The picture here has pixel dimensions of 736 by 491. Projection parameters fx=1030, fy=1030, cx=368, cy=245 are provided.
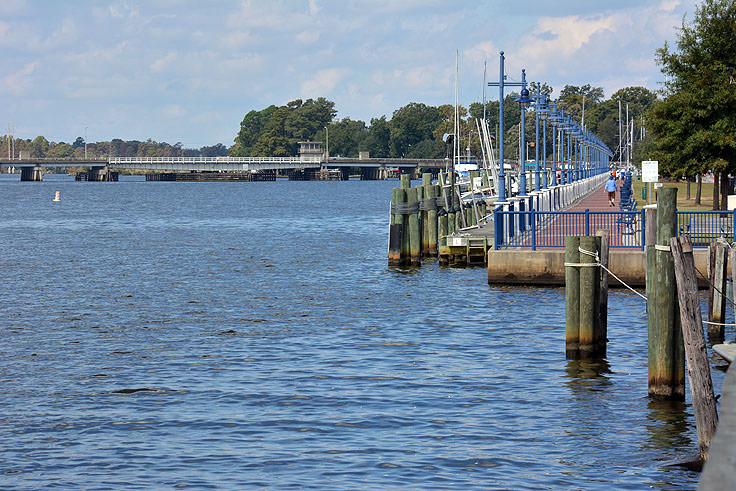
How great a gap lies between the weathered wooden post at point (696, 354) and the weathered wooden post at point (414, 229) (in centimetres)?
2261

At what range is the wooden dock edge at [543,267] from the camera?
1059 inches

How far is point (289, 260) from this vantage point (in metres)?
44.4

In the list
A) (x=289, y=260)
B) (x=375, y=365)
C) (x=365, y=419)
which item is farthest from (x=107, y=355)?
(x=289, y=260)

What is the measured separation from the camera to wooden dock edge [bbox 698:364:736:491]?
589 cm

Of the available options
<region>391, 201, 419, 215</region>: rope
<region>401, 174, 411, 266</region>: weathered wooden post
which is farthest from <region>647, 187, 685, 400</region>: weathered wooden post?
<region>401, 174, 411, 266</region>: weathered wooden post

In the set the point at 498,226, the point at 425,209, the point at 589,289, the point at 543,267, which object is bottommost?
the point at 543,267

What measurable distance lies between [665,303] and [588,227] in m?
12.1

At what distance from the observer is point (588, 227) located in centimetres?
2631

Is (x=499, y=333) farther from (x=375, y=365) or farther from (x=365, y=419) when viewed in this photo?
(x=365, y=419)

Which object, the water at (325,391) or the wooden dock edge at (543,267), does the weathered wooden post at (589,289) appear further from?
the wooden dock edge at (543,267)

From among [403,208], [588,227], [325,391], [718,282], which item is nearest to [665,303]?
[325,391]

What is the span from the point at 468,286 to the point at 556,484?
18.9m

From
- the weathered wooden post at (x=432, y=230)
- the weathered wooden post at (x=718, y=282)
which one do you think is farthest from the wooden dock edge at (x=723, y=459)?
the weathered wooden post at (x=432, y=230)

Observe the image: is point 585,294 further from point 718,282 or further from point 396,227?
point 396,227
